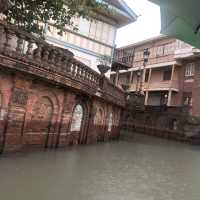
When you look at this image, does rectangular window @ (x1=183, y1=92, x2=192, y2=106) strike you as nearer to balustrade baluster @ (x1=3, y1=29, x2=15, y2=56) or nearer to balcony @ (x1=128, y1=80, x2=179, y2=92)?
balcony @ (x1=128, y1=80, x2=179, y2=92)

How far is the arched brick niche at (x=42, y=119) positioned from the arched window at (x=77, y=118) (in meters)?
1.59

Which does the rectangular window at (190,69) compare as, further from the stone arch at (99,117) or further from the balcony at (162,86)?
the stone arch at (99,117)

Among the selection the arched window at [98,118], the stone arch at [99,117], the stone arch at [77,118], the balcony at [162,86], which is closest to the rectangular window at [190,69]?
the balcony at [162,86]

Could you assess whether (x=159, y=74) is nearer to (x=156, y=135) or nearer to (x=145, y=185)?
(x=156, y=135)

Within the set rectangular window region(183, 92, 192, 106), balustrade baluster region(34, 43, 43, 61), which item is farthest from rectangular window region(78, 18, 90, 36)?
rectangular window region(183, 92, 192, 106)

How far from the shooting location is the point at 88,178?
9.04 meters

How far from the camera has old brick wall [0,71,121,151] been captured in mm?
10641

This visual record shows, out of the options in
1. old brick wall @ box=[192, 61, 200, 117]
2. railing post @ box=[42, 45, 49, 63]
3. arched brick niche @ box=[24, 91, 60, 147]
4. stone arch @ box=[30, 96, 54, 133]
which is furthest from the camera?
old brick wall @ box=[192, 61, 200, 117]

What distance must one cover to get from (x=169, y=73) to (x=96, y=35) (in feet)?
49.5

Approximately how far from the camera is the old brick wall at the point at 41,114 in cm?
1064

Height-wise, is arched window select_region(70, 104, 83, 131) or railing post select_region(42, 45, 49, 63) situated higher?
railing post select_region(42, 45, 49, 63)

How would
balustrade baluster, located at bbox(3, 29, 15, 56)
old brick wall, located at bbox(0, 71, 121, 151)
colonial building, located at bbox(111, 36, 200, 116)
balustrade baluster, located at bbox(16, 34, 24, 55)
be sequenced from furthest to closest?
colonial building, located at bbox(111, 36, 200, 116) < old brick wall, located at bbox(0, 71, 121, 151) < balustrade baluster, located at bbox(16, 34, 24, 55) < balustrade baluster, located at bbox(3, 29, 15, 56)

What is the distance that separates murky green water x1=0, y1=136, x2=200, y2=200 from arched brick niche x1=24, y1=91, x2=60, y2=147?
0.75m

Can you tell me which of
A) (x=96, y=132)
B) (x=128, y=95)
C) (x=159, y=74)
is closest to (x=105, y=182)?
(x=96, y=132)
